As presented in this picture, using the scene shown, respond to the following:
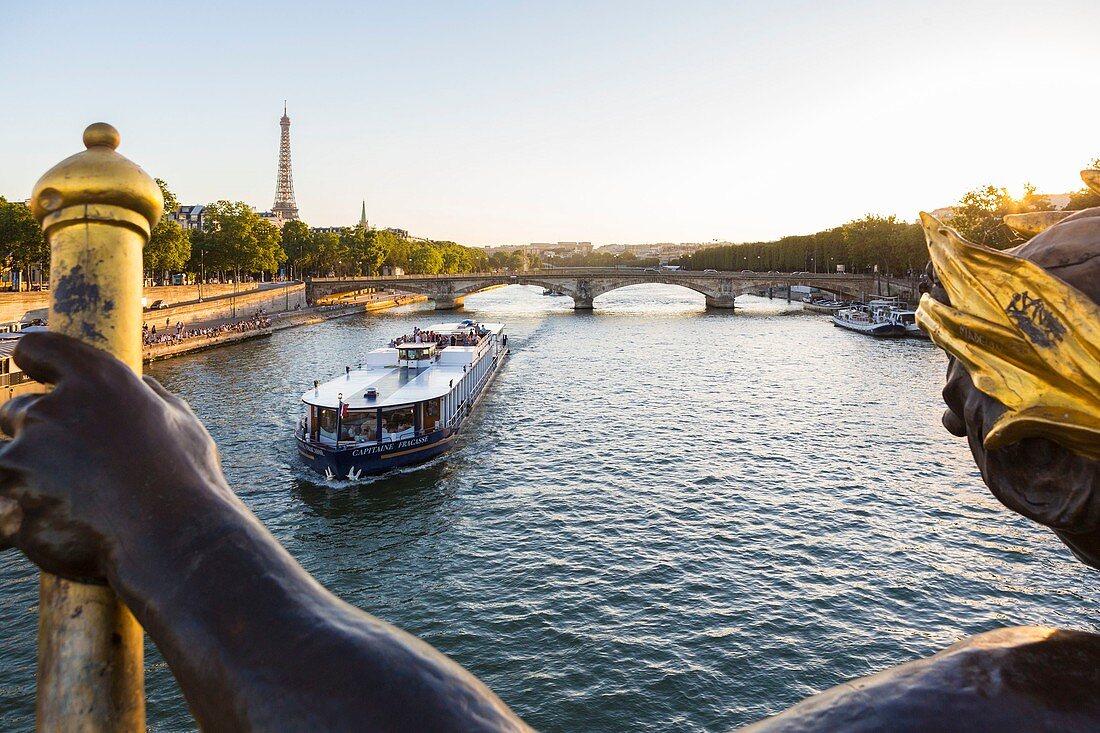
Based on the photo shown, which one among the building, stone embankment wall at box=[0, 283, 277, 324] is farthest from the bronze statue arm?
the building

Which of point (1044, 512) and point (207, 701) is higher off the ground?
point (1044, 512)

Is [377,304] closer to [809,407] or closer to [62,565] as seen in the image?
[809,407]

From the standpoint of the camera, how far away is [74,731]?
1.53 metres

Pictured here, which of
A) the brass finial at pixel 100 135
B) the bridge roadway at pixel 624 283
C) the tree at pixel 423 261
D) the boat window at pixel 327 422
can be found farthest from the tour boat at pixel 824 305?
the brass finial at pixel 100 135

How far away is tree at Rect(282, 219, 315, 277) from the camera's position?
82.2m

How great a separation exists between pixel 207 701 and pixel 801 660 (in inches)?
425

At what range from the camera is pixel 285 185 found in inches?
5768

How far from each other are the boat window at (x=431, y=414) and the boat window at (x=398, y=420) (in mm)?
419

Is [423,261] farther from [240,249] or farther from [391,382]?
[391,382]

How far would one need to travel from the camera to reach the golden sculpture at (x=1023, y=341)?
1.38m

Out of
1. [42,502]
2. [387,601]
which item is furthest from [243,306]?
[42,502]

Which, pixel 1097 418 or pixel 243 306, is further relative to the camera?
pixel 243 306

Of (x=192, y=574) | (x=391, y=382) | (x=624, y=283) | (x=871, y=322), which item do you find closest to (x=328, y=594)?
(x=192, y=574)

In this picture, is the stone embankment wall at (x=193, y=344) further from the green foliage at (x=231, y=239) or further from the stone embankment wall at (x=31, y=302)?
the green foliage at (x=231, y=239)
